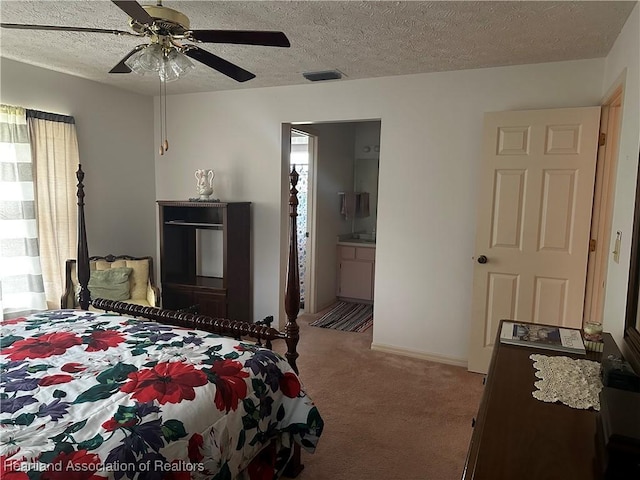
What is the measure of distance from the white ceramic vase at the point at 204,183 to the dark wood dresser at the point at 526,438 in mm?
3350

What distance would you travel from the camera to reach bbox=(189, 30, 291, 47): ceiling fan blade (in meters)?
1.87

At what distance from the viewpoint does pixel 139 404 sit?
1439 mm

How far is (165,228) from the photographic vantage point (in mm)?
4227

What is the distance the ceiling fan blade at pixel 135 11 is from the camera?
1.55 m

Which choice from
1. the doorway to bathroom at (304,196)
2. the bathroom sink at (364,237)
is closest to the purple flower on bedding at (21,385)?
the doorway to bathroom at (304,196)

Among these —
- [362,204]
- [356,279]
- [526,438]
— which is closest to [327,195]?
[362,204]

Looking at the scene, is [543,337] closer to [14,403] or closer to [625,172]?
[625,172]

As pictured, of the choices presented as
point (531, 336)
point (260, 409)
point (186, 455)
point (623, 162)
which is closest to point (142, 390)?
point (186, 455)

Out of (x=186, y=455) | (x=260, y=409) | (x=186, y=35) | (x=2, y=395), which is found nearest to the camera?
(x=186, y=455)

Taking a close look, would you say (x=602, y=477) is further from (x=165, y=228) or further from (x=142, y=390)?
(x=165, y=228)

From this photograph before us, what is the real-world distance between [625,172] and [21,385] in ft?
9.32

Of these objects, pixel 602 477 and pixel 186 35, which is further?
pixel 186 35

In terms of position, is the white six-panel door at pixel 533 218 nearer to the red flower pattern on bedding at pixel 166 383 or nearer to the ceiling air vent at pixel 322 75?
the ceiling air vent at pixel 322 75

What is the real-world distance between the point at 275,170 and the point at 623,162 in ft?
9.17
